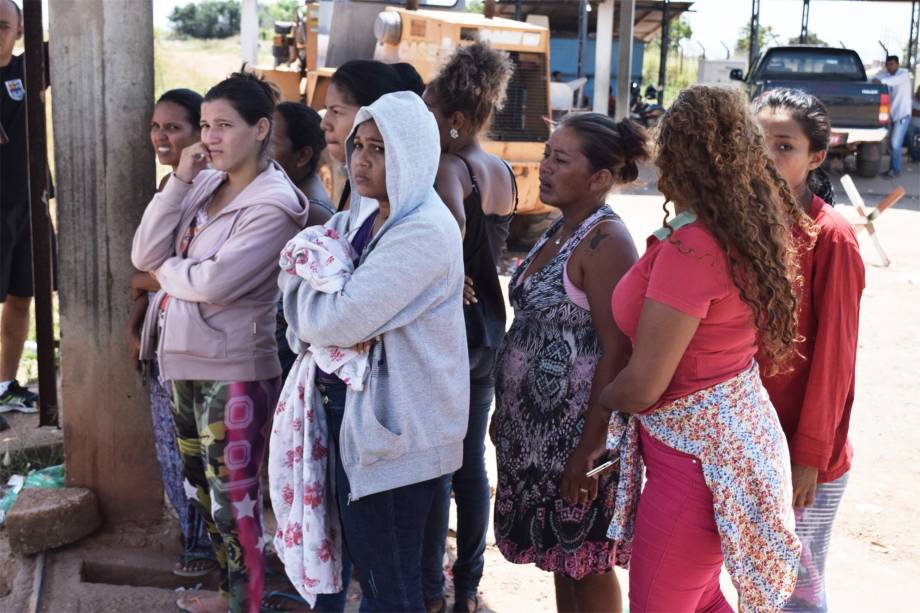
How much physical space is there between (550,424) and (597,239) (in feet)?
1.87

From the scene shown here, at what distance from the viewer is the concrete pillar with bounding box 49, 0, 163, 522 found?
3938 millimetres

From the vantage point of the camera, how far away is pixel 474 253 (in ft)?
11.7

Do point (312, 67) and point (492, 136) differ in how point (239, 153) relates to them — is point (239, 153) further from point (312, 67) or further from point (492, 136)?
point (312, 67)

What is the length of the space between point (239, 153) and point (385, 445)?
3.91ft

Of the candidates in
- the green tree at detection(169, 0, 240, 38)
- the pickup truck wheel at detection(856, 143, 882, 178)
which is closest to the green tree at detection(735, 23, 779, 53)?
the pickup truck wheel at detection(856, 143, 882, 178)

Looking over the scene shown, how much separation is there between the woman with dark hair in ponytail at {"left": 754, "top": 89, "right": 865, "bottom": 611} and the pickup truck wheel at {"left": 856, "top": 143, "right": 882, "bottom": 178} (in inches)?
655

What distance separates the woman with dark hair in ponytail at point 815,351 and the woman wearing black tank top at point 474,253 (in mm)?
973

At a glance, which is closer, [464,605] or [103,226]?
[464,605]

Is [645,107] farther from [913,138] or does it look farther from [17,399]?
[17,399]

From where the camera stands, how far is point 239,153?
11.1ft

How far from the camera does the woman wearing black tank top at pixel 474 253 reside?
3.54 metres

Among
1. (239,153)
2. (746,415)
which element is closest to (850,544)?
(746,415)

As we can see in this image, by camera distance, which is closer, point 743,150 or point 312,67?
point 743,150

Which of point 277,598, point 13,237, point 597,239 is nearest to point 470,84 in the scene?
point 597,239
